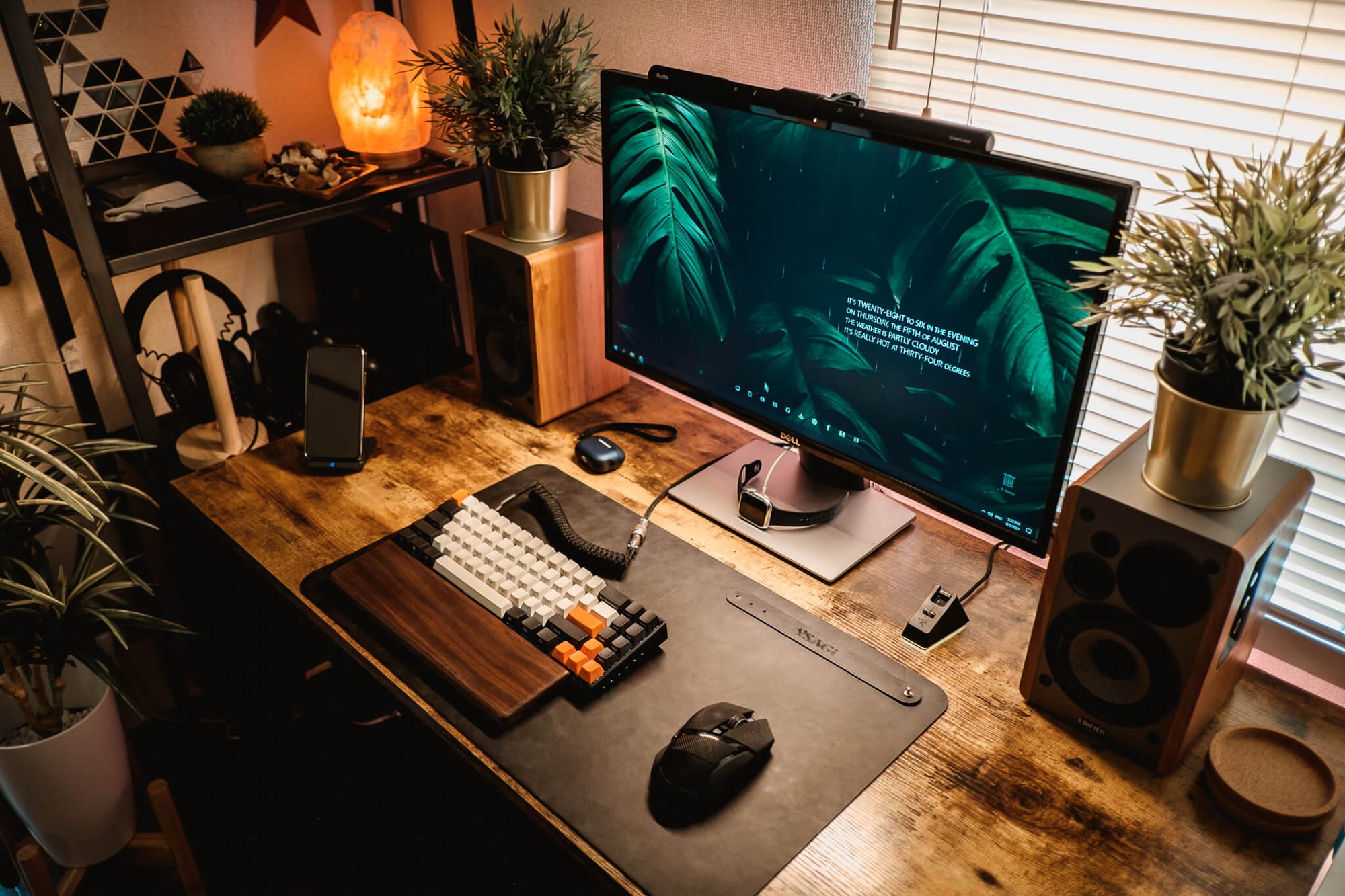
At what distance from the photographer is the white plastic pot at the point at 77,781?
54.7 inches

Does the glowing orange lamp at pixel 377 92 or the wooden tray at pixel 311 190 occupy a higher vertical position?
the glowing orange lamp at pixel 377 92

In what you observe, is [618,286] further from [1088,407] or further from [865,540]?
[1088,407]

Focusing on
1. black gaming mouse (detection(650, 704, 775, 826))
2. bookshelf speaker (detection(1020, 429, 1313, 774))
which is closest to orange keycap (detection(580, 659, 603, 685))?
black gaming mouse (detection(650, 704, 775, 826))

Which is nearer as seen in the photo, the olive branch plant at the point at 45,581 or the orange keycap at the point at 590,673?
the orange keycap at the point at 590,673

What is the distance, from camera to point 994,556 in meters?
1.24

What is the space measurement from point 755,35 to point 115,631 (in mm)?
1198

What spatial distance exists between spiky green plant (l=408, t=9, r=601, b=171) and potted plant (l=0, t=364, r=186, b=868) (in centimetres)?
64

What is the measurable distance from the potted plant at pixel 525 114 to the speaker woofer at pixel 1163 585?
0.92 m

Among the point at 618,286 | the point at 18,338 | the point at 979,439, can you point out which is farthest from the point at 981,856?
the point at 18,338

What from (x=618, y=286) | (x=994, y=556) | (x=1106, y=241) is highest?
(x=1106, y=241)

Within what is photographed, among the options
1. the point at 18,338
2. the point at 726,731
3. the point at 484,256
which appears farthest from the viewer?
the point at 18,338

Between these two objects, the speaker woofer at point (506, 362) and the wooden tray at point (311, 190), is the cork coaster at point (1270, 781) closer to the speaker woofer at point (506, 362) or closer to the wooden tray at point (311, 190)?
the speaker woofer at point (506, 362)

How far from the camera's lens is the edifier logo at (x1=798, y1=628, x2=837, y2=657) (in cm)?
108

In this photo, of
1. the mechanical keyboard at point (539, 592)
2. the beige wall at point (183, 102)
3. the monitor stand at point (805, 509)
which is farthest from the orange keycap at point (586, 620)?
the beige wall at point (183, 102)
